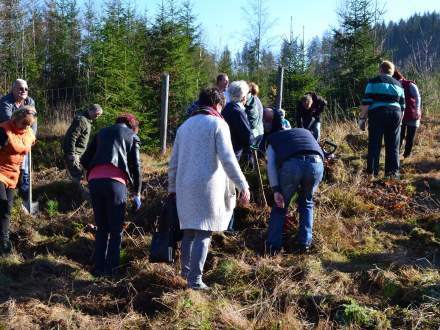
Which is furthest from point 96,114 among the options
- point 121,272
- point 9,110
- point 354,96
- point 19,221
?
point 354,96

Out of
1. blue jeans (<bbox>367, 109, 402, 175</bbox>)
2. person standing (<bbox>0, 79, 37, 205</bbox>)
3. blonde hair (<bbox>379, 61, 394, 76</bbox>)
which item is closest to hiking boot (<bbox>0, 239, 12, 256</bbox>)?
person standing (<bbox>0, 79, 37, 205</bbox>)

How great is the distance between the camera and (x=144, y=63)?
15812 mm

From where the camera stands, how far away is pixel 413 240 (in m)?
6.23

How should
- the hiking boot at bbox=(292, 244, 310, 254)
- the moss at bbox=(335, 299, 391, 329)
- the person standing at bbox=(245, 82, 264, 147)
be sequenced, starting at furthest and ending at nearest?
the person standing at bbox=(245, 82, 264, 147) → the hiking boot at bbox=(292, 244, 310, 254) → the moss at bbox=(335, 299, 391, 329)

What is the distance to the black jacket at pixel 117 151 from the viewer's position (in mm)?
5383

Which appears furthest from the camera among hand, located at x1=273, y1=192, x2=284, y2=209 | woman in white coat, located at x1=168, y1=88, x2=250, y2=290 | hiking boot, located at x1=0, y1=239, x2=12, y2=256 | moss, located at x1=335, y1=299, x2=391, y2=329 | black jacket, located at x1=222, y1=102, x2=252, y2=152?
black jacket, located at x1=222, y1=102, x2=252, y2=152

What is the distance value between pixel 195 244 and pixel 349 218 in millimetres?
2931

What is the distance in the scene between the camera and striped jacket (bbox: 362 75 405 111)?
7511 millimetres

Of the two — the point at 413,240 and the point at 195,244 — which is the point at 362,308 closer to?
the point at 195,244

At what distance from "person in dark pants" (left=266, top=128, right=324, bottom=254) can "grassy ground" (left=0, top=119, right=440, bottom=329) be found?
1.05 feet

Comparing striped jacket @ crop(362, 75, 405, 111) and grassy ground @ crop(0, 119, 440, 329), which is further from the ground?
striped jacket @ crop(362, 75, 405, 111)

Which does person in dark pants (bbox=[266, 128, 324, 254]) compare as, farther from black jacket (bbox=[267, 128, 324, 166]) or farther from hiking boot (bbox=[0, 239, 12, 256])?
hiking boot (bbox=[0, 239, 12, 256])

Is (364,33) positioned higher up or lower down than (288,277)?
higher up

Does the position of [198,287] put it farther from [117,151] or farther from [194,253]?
[117,151]
